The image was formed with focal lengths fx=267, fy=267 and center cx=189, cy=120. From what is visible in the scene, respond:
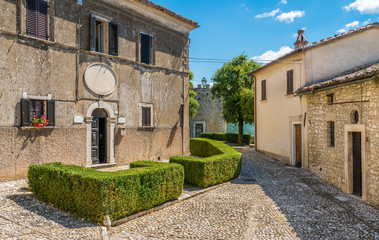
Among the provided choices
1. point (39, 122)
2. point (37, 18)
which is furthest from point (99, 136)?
point (37, 18)

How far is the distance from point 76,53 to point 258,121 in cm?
1320

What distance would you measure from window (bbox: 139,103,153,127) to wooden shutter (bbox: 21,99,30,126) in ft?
17.1

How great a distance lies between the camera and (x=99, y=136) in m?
12.1

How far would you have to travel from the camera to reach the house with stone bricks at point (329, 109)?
8.20m

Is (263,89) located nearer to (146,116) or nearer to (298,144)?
(298,144)

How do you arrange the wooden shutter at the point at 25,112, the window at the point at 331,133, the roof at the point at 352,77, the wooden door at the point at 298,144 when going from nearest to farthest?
1. the roof at the point at 352,77
2. the wooden shutter at the point at 25,112
3. the window at the point at 331,133
4. the wooden door at the point at 298,144

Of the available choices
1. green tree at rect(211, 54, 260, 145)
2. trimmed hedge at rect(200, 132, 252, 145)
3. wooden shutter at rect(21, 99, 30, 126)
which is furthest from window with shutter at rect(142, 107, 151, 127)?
trimmed hedge at rect(200, 132, 252, 145)

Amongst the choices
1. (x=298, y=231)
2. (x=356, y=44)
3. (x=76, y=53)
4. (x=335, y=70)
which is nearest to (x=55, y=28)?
(x=76, y=53)

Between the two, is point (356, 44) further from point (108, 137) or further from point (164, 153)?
point (108, 137)

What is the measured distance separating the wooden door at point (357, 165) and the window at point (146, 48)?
9.79 metres

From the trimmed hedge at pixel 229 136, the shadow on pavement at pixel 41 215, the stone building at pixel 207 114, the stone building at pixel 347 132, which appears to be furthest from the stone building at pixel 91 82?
the stone building at pixel 207 114

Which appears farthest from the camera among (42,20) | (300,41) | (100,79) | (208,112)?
(208,112)

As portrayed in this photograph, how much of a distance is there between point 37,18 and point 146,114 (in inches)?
245

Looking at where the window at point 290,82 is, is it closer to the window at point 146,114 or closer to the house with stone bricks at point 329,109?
the house with stone bricks at point 329,109
